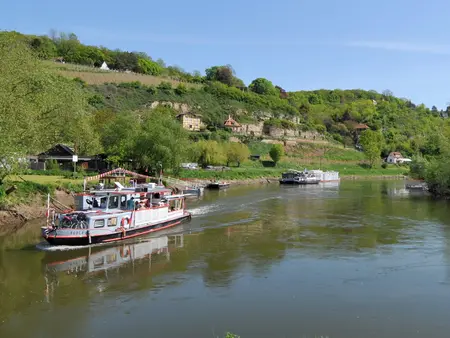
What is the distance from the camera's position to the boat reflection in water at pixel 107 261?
20234mm

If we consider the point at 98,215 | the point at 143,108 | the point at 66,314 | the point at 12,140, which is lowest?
the point at 66,314

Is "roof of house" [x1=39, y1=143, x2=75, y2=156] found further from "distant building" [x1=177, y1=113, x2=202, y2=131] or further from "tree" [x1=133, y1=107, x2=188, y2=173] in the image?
"distant building" [x1=177, y1=113, x2=202, y2=131]

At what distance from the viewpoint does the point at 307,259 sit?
77.9 feet

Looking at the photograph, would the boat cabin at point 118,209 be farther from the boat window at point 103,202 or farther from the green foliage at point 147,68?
the green foliage at point 147,68

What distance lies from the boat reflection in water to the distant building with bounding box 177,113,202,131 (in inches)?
3603

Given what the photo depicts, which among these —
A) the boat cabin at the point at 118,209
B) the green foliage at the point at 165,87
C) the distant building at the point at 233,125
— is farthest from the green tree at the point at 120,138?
the green foliage at the point at 165,87

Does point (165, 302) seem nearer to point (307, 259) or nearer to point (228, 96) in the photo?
point (307, 259)

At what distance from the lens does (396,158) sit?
138 meters

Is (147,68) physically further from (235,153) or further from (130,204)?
(130,204)

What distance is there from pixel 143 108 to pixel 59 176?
237 ft

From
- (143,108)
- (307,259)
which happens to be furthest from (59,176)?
(143,108)

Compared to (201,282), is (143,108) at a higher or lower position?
higher

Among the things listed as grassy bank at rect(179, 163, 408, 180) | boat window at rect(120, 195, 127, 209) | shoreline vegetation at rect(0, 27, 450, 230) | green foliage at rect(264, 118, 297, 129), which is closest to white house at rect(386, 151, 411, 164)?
shoreline vegetation at rect(0, 27, 450, 230)

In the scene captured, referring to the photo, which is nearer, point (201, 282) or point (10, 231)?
point (201, 282)
